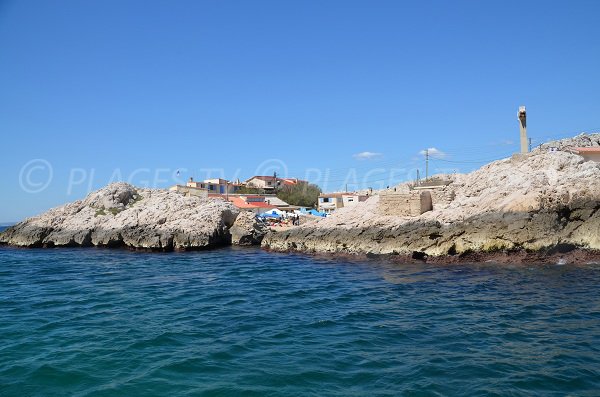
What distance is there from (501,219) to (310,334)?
13.7 meters

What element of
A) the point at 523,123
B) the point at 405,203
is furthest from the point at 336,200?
the point at 405,203

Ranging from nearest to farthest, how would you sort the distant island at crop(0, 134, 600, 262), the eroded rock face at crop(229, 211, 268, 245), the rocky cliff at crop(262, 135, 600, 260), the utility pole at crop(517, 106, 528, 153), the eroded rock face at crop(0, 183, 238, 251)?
the rocky cliff at crop(262, 135, 600, 260) < the distant island at crop(0, 134, 600, 262) < the utility pole at crop(517, 106, 528, 153) < the eroded rock face at crop(0, 183, 238, 251) < the eroded rock face at crop(229, 211, 268, 245)

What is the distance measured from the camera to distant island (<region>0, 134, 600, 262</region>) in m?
19.1

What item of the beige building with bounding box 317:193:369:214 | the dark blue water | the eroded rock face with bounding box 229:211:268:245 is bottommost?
the dark blue water

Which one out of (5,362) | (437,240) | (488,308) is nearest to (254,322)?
(5,362)

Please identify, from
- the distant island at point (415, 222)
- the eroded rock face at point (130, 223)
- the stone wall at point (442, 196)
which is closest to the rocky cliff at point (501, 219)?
the distant island at point (415, 222)

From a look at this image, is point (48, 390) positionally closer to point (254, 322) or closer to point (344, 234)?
point (254, 322)

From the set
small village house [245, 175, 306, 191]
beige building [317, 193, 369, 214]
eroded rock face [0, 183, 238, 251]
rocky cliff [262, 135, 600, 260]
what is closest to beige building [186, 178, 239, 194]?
small village house [245, 175, 306, 191]

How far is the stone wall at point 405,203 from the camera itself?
2367 cm

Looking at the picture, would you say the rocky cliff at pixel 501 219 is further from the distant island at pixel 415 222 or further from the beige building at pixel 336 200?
the beige building at pixel 336 200

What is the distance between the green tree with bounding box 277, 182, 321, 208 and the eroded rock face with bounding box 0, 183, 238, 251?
37358 millimetres

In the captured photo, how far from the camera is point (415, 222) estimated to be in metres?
22.4

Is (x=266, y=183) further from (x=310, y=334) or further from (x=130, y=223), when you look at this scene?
(x=310, y=334)

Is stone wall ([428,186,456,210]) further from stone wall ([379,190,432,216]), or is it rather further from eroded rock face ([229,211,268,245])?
eroded rock face ([229,211,268,245])
